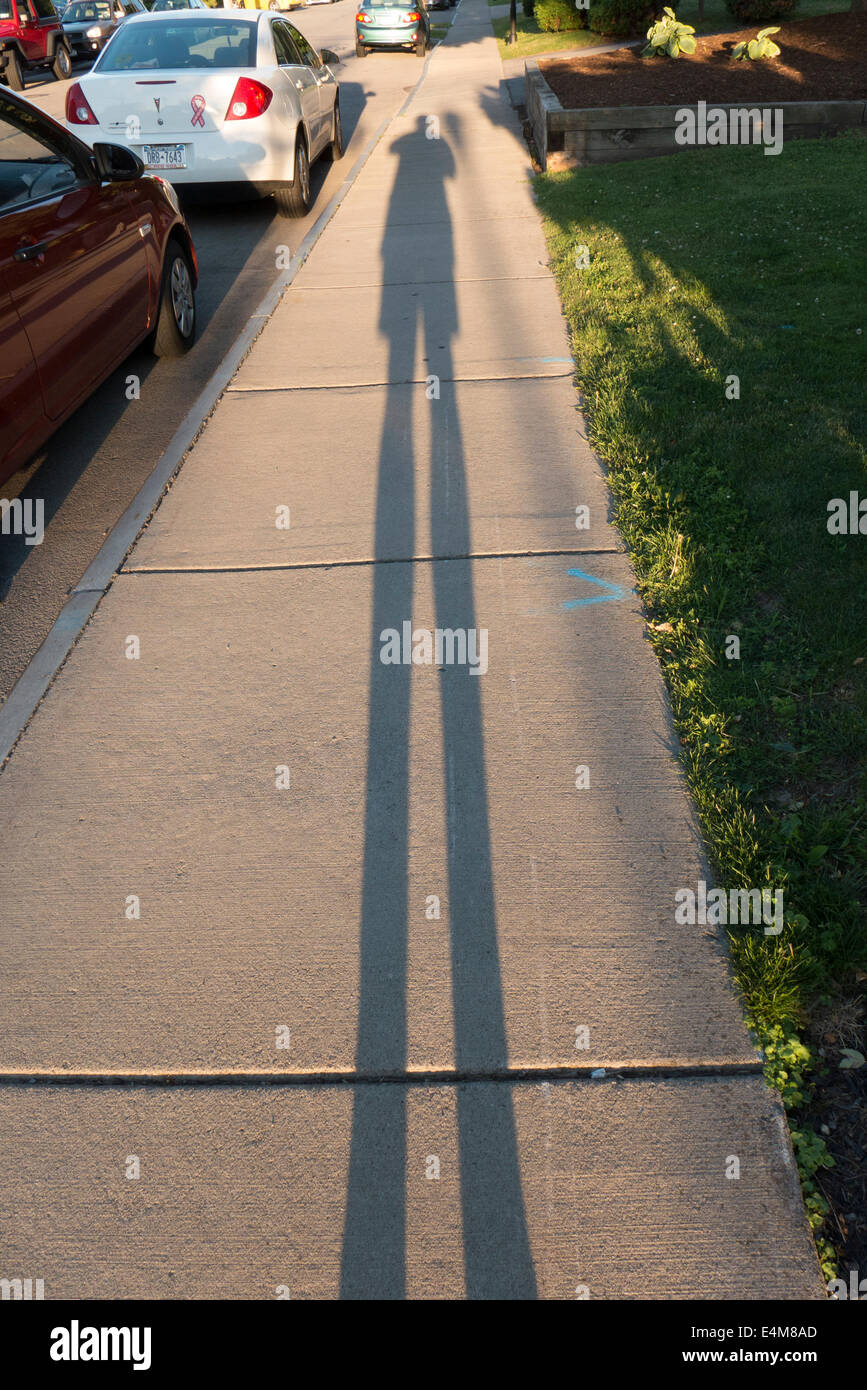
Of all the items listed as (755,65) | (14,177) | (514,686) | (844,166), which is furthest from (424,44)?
(514,686)

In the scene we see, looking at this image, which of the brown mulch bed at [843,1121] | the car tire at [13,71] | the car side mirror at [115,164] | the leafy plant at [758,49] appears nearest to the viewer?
the brown mulch bed at [843,1121]

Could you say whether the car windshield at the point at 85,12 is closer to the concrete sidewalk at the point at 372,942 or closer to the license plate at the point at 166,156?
the license plate at the point at 166,156

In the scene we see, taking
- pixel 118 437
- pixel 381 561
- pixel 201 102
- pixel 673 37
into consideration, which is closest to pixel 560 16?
pixel 673 37

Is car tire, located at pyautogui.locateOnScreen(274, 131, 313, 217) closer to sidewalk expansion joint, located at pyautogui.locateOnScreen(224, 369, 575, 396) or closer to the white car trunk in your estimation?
the white car trunk

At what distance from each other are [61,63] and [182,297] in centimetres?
2457

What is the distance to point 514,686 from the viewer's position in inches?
143

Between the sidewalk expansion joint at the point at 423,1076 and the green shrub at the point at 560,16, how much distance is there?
2450 centimetres

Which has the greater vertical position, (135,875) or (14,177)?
(14,177)

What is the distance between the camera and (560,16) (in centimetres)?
2236

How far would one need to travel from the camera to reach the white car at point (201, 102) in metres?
9.32

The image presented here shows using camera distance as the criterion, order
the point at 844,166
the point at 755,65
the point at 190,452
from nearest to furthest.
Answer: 1. the point at 190,452
2. the point at 844,166
3. the point at 755,65

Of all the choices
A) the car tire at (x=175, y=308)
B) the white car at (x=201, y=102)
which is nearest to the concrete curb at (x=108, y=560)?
the car tire at (x=175, y=308)
